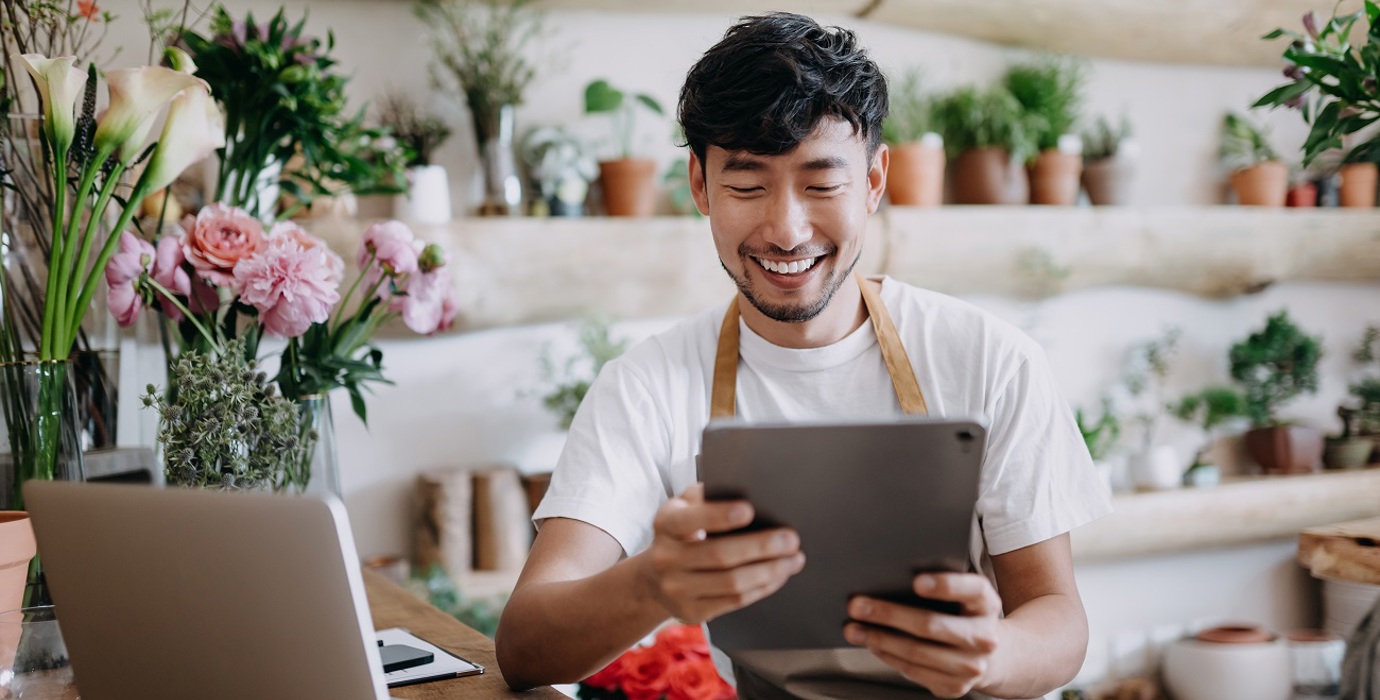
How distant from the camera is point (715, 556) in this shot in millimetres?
898

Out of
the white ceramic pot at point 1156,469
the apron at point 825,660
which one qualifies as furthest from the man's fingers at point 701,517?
the white ceramic pot at point 1156,469

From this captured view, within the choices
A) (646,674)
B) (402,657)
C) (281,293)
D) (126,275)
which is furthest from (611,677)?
(126,275)

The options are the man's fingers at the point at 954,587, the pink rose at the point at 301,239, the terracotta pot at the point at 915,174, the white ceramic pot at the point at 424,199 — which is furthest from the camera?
the terracotta pot at the point at 915,174

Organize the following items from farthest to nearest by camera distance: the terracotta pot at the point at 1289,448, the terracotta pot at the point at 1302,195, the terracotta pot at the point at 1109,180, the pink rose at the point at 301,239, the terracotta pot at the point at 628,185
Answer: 1. the terracotta pot at the point at 1302,195
2. the terracotta pot at the point at 1289,448
3. the terracotta pot at the point at 1109,180
4. the terracotta pot at the point at 628,185
5. the pink rose at the point at 301,239

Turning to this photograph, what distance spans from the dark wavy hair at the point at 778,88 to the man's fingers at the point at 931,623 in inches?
23.9

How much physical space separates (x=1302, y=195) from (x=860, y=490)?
3.45m

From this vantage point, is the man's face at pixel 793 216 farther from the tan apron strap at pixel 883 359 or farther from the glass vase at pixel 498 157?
the glass vase at pixel 498 157

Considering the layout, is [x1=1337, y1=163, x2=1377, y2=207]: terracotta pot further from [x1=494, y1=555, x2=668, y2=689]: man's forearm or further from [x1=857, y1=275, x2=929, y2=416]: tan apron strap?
[x1=494, y1=555, x2=668, y2=689]: man's forearm

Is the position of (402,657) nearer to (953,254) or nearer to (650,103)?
(650,103)

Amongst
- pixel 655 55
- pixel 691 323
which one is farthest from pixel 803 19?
pixel 655 55

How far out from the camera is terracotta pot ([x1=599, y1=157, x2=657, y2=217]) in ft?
9.34

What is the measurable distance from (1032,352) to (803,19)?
52cm

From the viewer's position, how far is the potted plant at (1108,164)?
3.46m

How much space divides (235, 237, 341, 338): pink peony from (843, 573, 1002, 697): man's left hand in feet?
2.66
